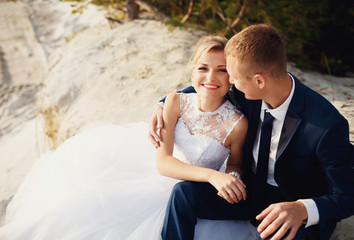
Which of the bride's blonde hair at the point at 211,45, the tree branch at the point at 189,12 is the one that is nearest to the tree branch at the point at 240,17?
the tree branch at the point at 189,12

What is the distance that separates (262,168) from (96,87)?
129 inches

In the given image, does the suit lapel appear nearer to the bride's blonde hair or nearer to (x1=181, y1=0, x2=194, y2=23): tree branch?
the bride's blonde hair

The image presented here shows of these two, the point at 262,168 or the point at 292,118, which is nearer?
the point at 292,118

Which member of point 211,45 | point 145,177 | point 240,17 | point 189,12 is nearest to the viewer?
point 211,45

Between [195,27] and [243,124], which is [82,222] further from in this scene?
[195,27]

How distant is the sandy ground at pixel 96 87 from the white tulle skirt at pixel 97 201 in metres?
0.69

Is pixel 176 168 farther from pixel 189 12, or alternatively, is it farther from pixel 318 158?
pixel 189 12

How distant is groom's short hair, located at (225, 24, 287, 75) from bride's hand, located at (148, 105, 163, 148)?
86 cm

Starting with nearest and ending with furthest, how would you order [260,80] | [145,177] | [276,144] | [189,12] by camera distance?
1. [260,80]
2. [276,144]
3. [145,177]
4. [189,12]

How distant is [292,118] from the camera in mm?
1604

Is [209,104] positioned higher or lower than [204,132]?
higher

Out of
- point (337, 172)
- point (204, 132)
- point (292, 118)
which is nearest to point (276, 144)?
point (292, 118)

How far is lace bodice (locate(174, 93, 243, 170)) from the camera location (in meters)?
2.02

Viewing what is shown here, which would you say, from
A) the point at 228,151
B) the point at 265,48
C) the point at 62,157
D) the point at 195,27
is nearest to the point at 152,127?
the point at 228,151
